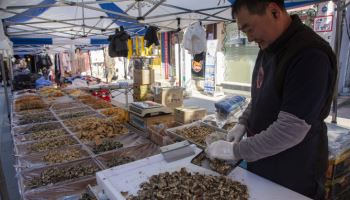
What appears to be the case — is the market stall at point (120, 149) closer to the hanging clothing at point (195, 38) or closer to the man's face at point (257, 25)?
the hanging clothing at point (195, 38)

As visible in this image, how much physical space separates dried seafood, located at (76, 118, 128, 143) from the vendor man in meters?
1.80

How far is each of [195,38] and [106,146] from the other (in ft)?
11.0

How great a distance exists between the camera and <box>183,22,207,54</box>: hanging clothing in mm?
5043

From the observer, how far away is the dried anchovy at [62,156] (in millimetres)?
2289

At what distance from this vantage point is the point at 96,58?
64.1ft

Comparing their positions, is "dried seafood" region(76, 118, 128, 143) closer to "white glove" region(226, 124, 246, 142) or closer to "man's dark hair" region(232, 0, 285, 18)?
"white glove" region(226, 124, 246, 142)

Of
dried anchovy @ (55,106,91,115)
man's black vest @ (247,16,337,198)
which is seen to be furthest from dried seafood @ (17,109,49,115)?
man's black vest @ (247,16,337,198)

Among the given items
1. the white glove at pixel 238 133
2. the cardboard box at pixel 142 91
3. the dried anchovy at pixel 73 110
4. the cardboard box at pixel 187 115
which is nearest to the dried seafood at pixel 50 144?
the dried anchovy at pixel 73 110

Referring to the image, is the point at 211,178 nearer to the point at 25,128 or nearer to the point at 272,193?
the point at 272,193

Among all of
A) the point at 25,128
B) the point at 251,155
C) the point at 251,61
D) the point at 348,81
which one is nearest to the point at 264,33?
the point at 251,155

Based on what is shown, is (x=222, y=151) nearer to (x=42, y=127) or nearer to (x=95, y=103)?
(x=42, y=127)

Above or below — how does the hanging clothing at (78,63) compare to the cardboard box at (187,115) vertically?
above

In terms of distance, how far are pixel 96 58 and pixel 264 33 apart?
64.7 feet

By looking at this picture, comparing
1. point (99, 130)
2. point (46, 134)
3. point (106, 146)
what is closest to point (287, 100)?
point (106, 146)
